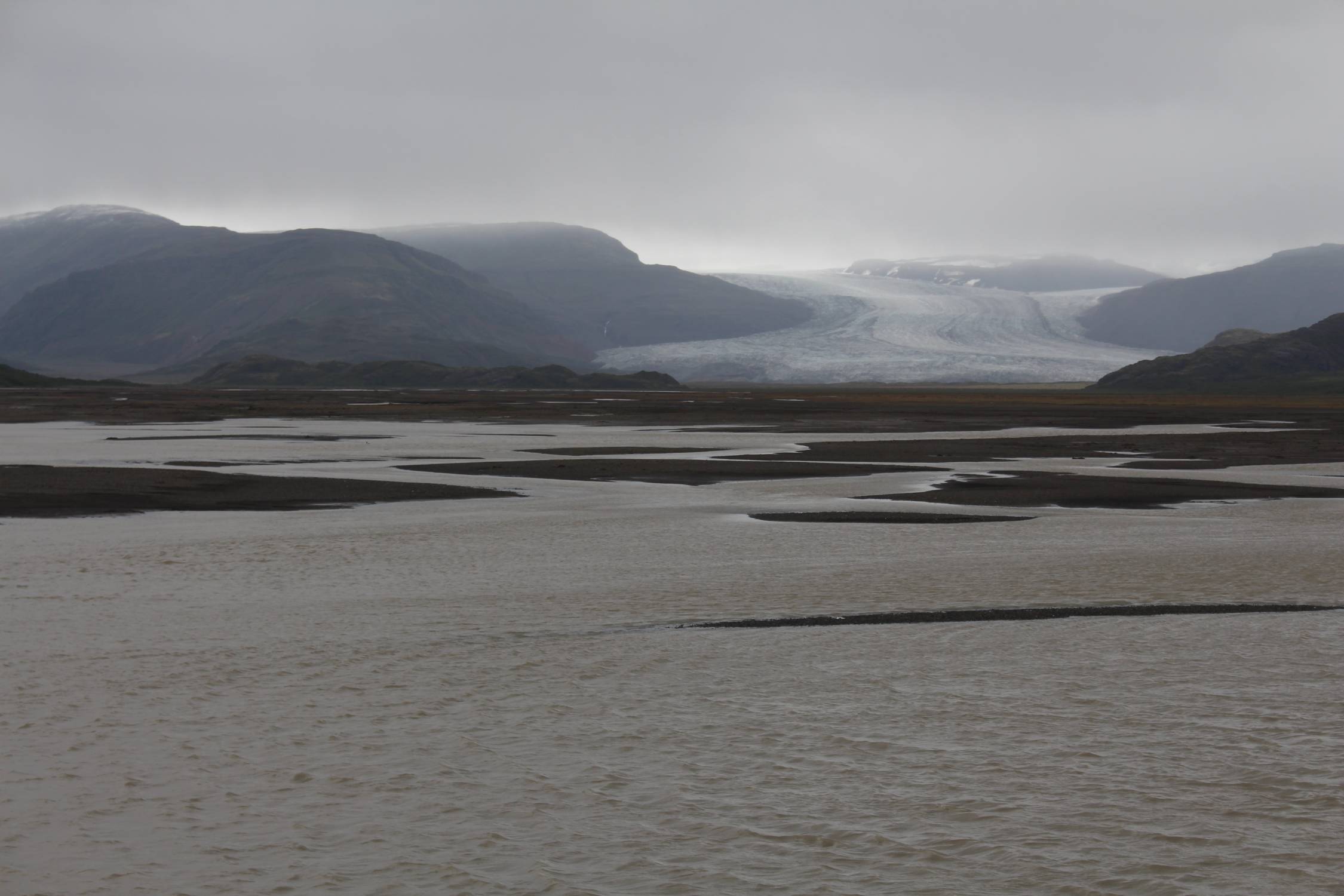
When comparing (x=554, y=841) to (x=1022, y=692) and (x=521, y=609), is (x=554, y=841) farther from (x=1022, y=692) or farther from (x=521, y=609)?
(x=521, y=609)

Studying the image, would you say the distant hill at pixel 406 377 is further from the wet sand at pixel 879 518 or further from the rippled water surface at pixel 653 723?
the rippled water surface at pixel 653 723

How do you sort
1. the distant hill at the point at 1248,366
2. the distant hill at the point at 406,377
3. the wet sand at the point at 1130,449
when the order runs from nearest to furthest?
the wet sand at the point at 1130,449, the distant hill at the point at 1248,366, the distant hill at the point at 406,377

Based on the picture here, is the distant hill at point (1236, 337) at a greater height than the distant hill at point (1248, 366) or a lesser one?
greater

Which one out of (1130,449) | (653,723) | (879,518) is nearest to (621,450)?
(1130,449)

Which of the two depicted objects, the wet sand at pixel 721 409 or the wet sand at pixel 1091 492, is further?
the wet sand at pixel 721 409

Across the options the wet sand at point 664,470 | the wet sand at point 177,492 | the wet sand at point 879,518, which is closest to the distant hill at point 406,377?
the wet sand at point 664,470

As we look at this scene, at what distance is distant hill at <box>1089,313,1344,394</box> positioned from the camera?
108 metres

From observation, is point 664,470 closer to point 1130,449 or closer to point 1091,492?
point 1091,492

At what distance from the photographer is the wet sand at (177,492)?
23312mm

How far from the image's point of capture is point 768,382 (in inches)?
5571

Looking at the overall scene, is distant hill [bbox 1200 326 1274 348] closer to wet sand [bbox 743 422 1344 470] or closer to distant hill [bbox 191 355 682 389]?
distant hill [bbox 191 355 682 389]

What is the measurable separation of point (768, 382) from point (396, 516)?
11998cm

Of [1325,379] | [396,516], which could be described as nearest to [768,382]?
[1325,379]

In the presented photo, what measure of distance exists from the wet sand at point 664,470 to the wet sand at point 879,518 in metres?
6.07
